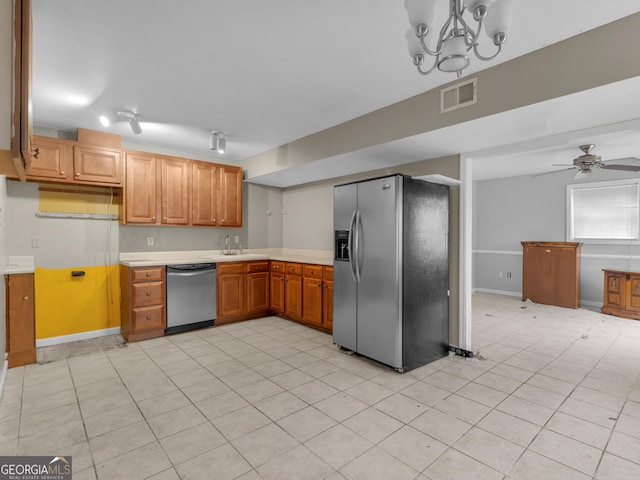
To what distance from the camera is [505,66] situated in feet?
8.07

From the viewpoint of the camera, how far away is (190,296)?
4.45 metres

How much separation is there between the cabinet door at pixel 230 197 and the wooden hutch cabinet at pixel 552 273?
5.38m

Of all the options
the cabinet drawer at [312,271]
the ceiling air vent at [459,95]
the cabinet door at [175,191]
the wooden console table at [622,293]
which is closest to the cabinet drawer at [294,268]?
the cabinet drawer at [312,271]

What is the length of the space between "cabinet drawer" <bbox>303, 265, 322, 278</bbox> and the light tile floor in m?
0.95

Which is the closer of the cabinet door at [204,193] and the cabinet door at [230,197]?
the cabinet door at [204,193]

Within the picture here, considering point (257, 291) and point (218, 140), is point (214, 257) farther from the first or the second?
point (218, 140)

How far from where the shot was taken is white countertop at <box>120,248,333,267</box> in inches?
171

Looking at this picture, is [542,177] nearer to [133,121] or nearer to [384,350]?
[384,350]

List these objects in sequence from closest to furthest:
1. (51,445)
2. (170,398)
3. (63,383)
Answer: (51,445) → (170,398) → (63,383)

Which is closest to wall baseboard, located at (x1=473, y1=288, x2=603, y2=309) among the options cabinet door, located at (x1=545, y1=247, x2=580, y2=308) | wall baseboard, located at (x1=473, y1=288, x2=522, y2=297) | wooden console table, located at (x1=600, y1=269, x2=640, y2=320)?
wall baseboard, located at (x1=473, y1=288, x2=522, y2=297)

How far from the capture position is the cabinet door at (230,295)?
15.6 ft

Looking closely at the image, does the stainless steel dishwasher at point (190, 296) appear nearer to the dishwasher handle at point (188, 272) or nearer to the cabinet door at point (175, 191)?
the dishwasher handle at point (188, 272)

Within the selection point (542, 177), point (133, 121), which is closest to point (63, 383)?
point (133, 121)

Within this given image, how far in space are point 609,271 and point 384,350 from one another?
14.8ft
